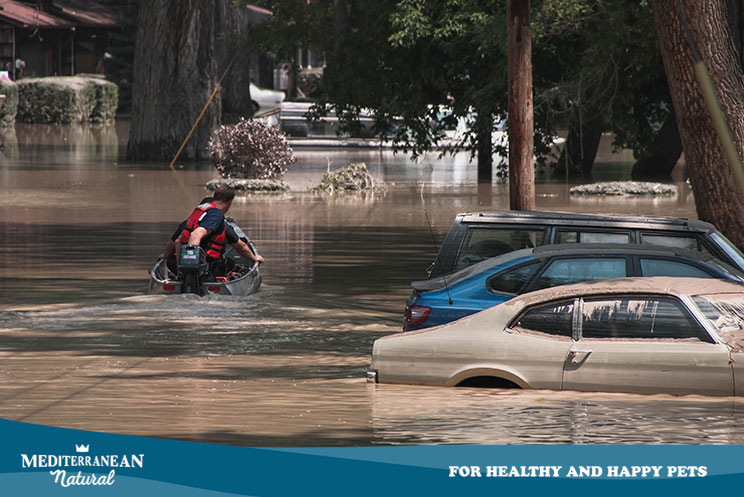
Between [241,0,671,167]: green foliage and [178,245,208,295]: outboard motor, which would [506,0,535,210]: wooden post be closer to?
[178,245,208,295]: outboard motor

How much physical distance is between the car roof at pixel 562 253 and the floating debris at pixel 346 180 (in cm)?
2322

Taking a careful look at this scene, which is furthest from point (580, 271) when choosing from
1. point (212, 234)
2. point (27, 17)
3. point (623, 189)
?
point (27, 17)

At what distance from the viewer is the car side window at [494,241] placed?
44.4 ft

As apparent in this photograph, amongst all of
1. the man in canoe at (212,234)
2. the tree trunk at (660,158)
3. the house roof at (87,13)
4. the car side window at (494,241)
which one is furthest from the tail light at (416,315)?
the house roof at (87,13)

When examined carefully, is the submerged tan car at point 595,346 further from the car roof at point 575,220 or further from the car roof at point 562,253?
the car roof at point 575,220

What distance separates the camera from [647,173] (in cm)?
4328

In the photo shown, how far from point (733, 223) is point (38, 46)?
72.0 meters

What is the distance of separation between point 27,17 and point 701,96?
66.9m

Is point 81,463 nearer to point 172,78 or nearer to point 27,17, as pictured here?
point 172,78

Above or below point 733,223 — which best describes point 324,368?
below

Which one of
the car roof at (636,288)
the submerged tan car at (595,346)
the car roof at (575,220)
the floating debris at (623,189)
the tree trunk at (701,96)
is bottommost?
the submerged tan car at (595,346)

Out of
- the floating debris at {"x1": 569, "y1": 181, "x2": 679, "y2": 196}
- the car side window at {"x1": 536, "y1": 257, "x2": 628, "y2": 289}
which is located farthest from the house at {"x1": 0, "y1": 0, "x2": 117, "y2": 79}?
the car side window at {"x1": 536, "y1": 257, "x2": 628, "y2": 289}

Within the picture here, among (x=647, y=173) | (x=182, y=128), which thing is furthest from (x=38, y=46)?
(x=647, y=173)

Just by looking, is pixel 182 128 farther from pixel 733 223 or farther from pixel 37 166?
pixel 733 223
